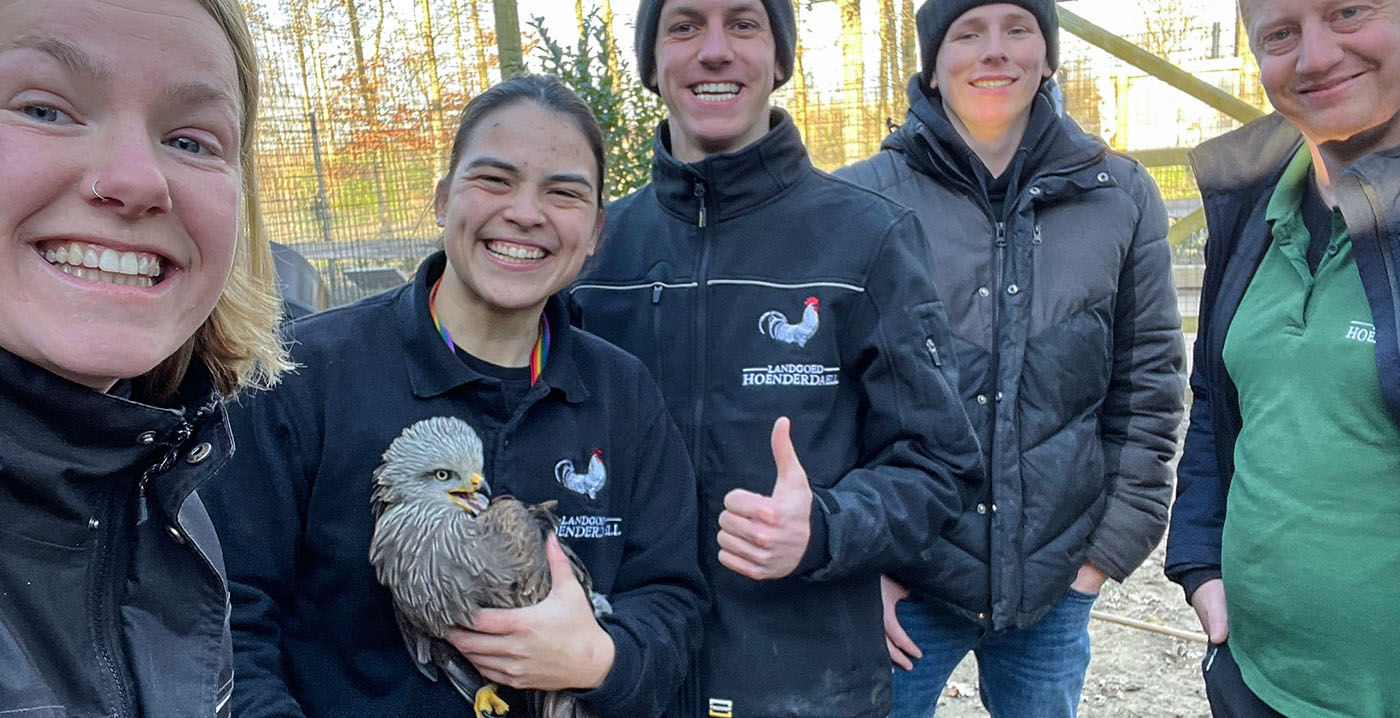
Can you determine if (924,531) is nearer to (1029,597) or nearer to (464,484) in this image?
(1029,597)

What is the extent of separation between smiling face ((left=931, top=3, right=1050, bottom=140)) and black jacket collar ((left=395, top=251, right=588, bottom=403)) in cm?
146

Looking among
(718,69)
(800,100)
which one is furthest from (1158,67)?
(718,69)

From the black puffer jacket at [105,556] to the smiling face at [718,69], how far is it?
137 centimetres

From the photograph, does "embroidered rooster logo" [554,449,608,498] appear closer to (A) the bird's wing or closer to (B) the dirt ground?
(A) the bird's wing

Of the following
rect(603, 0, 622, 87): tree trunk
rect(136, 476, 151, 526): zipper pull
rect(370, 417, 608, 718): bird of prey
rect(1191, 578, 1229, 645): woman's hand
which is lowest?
rect(1191, 578, 1229, 645): woman's hand

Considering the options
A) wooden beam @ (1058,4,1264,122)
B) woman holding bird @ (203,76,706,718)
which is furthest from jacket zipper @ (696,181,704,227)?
wooden beam @ (1058,4,1264,122)

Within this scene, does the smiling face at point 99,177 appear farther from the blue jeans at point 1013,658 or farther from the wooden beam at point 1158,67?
the wooden beam at point 1158,67

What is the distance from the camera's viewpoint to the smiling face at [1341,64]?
195 centimetres

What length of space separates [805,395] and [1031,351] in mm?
796

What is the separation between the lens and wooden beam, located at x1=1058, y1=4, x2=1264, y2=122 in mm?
6219

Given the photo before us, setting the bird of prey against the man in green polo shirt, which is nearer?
the bird of prey

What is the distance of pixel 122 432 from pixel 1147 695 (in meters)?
4.30

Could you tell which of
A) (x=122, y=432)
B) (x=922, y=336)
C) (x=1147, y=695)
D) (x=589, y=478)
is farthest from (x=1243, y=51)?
(x=122, y=432)

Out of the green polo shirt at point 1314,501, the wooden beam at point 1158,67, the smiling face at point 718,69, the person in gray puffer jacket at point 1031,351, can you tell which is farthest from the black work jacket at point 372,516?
the wooden beam at point 1158,67
